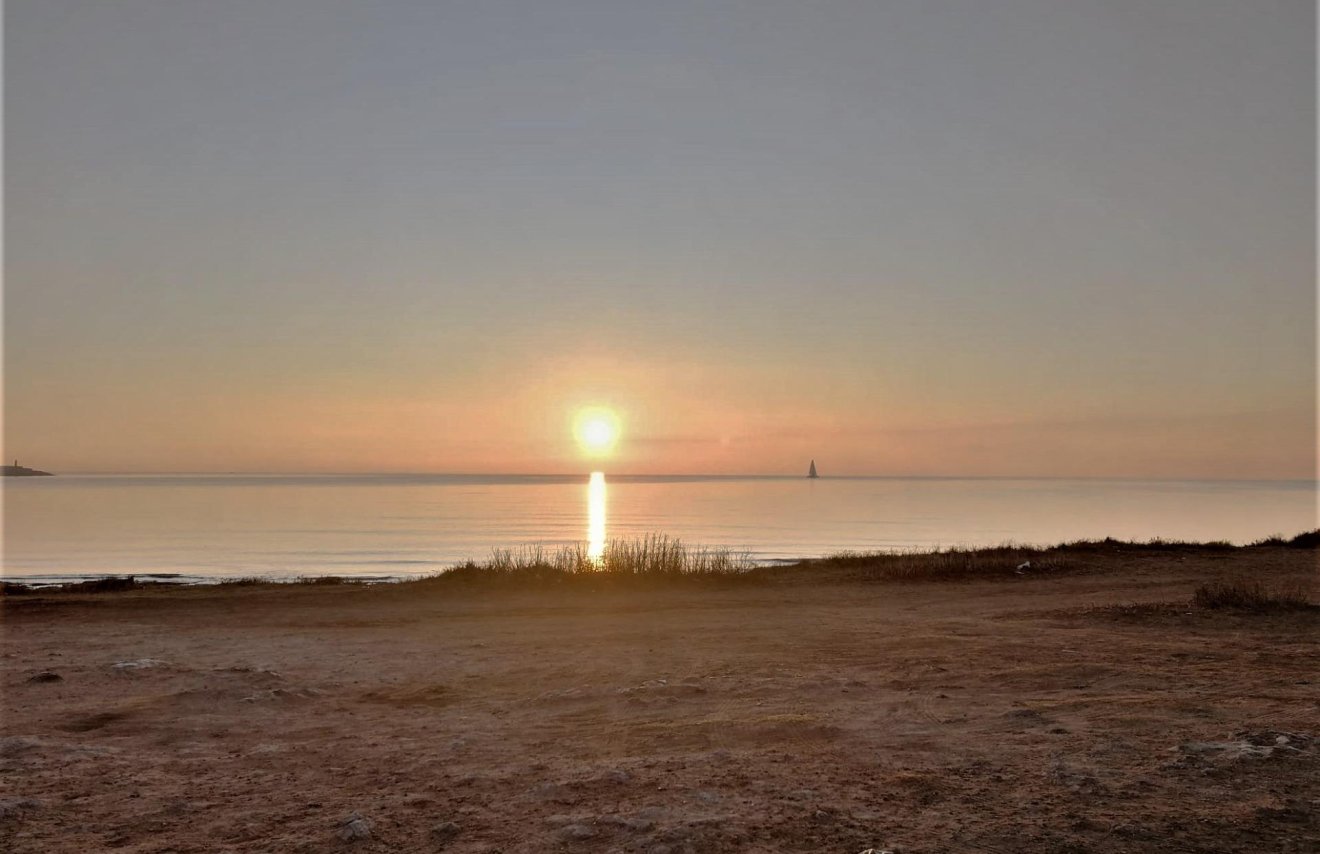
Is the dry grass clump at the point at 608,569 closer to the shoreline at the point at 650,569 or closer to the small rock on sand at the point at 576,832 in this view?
the shoreline at the point at 650,569

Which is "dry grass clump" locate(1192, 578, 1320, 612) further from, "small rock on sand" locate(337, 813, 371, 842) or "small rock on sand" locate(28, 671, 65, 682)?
"small rock on sand" locate(28, 671, 65, 682)

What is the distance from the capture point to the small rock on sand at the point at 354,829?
5.27m

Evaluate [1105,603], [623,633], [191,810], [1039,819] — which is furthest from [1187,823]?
[1105,603]

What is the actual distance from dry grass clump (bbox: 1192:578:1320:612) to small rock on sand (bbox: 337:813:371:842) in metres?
13.5

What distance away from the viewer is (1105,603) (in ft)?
51.3

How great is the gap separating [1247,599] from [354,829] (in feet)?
46.1

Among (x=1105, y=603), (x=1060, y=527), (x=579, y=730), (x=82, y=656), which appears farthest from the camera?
(x=1060, y=527)

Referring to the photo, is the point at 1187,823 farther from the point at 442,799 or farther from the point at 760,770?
the point at 442,799

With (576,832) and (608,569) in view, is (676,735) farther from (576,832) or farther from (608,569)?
(608,569)

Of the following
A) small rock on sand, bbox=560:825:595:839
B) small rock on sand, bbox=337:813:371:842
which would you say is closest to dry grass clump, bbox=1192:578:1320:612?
small rock on sand, bbox=560:825:595:839

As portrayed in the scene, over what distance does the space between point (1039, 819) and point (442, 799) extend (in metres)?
3.63

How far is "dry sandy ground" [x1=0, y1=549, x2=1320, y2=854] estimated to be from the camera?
17.3 ft

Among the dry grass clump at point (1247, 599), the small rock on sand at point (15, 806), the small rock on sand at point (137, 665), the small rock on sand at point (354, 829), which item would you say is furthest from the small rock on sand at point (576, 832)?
the dry grass clump at point (1247, 599)

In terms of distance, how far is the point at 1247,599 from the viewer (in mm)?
14242
